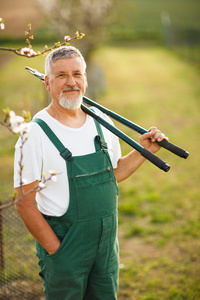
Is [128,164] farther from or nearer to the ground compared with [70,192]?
farther from the ground

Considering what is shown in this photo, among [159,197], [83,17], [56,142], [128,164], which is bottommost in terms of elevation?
[159,197]

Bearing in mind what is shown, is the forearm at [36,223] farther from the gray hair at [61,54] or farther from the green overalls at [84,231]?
the gray hair at [61,54]

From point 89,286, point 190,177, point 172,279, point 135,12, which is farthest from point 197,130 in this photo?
point 135,12

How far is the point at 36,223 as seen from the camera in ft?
6.66

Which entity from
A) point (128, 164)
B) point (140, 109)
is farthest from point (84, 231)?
point (140, 109)

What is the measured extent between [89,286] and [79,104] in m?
1.26

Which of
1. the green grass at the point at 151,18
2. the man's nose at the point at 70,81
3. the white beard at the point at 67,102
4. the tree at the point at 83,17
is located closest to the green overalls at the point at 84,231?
the white beard at the point at 67,102

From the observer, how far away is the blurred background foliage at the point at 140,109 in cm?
371

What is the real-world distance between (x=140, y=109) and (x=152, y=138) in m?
8.60

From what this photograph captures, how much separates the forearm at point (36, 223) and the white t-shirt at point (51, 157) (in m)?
0.09

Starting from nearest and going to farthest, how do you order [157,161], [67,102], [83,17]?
[157,161]
[67,102]
[83,17]

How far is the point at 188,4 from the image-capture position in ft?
101

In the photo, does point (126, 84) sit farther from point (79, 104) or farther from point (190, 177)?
point (79, 104)

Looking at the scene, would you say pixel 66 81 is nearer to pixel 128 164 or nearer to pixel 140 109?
pixel 128 164
